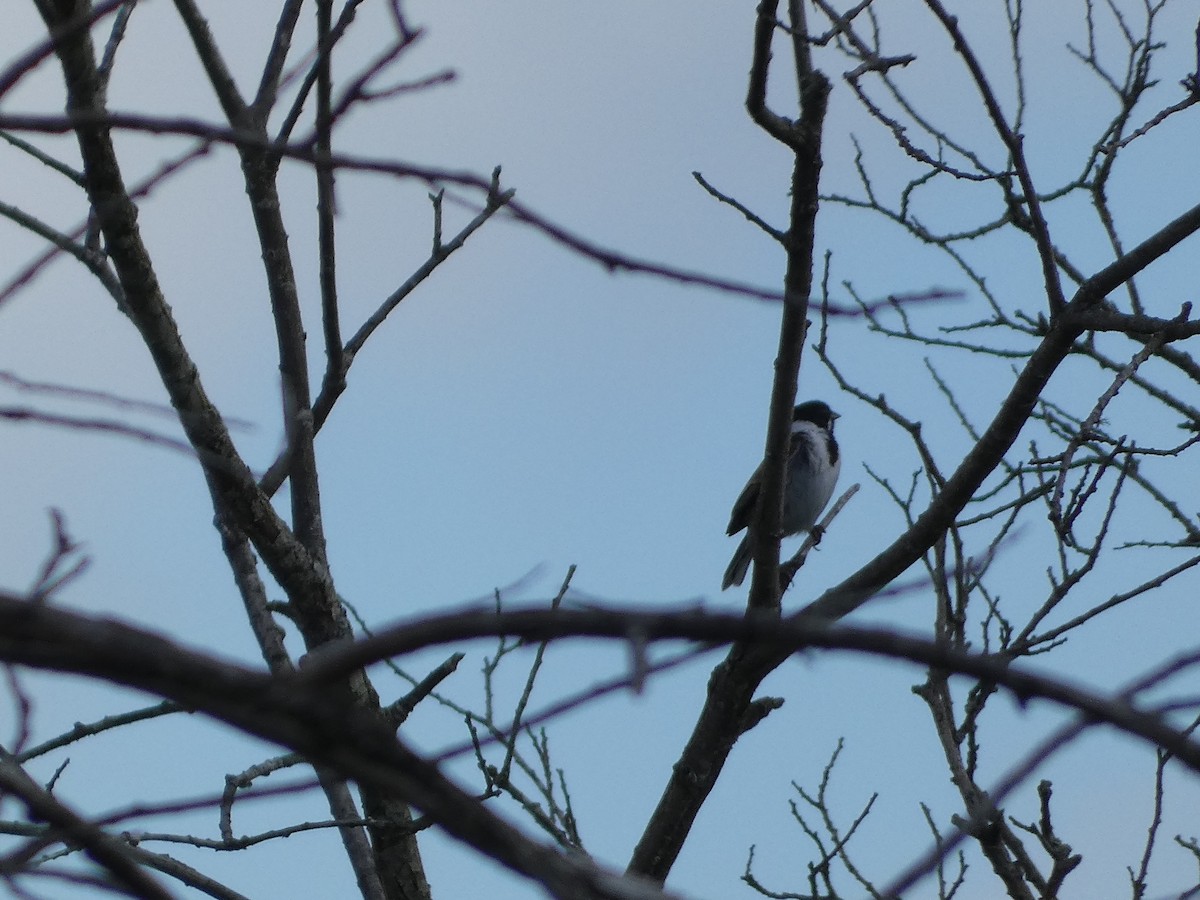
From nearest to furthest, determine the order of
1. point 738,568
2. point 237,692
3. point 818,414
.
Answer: point 237,692 → point 738,568 → point 818,414

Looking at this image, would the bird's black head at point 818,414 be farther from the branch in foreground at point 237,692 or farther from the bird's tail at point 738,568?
the branch in foreground at point 237,692

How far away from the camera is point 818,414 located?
10.4 metres

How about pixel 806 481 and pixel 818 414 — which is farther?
pixel 818 414

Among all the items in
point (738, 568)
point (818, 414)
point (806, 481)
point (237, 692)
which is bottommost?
point (237, 692)

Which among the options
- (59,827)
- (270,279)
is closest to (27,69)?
(59,827)

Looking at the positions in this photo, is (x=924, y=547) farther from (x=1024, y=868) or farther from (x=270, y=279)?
(x=270, y=279)

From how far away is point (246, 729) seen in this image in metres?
0.74

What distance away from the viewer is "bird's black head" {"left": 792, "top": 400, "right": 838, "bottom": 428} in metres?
10.4

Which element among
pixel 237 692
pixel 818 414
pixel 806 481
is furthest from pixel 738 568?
pixel 237 692

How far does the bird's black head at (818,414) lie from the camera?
10.4m

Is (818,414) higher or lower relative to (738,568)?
higher

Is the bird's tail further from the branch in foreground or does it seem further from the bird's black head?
the branch in foreground

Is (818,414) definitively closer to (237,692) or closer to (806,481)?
(806,481)

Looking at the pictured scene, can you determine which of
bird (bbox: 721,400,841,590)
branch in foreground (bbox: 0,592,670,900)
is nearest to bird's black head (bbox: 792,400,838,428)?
bird (bbox: 721,400,841,590)
